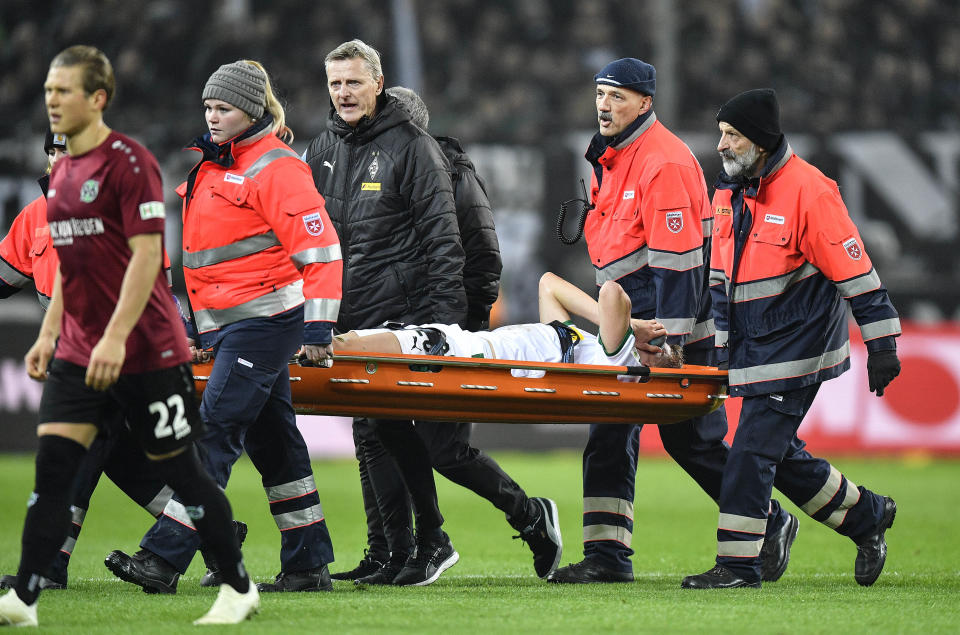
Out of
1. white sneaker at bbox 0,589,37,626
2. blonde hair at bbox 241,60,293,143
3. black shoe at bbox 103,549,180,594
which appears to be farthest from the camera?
blonde hair at bbox 241,60,293,143

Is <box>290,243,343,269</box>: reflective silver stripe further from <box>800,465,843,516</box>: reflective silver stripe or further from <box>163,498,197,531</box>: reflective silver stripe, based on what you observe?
<box>800,465,843,516</box>: reflective silver stripe

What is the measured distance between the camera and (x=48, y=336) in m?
4.36

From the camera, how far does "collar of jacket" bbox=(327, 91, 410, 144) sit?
5.95 metres

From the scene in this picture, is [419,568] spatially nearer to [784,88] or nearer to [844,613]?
[844,613]

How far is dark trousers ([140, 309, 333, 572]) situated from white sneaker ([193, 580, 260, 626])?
783mm

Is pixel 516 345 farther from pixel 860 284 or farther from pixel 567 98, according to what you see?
pixel 567 98

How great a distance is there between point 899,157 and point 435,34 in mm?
5461

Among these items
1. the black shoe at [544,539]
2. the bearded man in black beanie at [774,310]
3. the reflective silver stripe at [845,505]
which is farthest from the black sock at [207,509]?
the reflective silver stripe at [845,505]

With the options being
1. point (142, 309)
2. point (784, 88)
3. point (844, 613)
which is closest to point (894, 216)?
point (784, 88)

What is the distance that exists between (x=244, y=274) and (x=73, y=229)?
40.6 inches

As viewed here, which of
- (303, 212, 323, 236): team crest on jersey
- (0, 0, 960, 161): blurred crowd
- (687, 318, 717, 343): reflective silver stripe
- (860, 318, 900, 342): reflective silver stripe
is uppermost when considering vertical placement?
(0, 0, 960, 161): blurred crowd

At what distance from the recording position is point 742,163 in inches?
222

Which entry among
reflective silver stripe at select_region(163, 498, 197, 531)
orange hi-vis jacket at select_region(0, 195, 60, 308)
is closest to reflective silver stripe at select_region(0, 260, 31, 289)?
orange hi-vis jacket at select_region(0, 195, 60, 308)

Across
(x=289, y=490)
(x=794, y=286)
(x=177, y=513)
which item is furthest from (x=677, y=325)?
(x=177, y=513)
